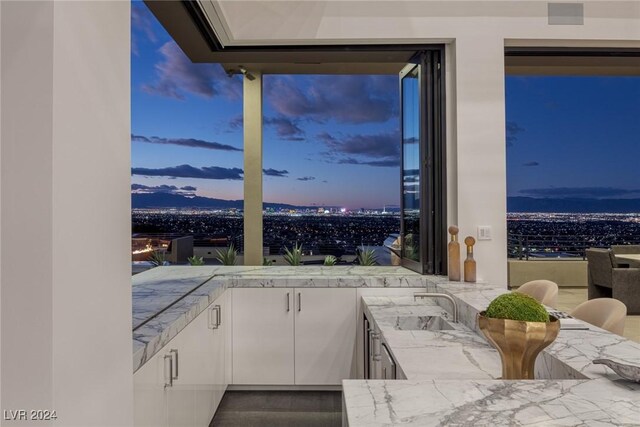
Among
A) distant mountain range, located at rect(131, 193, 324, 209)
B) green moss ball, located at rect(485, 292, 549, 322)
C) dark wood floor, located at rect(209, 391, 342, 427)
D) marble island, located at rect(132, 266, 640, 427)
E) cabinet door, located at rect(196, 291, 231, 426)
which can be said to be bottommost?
dark wood floor, located at rect(209, 391, 342, 427)

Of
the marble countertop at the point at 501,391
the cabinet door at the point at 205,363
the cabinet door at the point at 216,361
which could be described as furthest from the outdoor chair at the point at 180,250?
the marble countertop at the point at 501,391

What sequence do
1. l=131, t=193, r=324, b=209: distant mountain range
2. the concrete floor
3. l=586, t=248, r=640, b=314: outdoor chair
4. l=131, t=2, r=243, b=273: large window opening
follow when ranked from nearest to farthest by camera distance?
l=131, t=193, r=324, b=209: distant mountain range → l=131, t=2, r=243, b=273: large window opening → the concrete floor → l=586, t=248, r=640, b=314: outdoor chair

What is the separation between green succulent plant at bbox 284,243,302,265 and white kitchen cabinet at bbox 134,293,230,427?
911 mm

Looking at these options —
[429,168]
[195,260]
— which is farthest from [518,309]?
[195,260]

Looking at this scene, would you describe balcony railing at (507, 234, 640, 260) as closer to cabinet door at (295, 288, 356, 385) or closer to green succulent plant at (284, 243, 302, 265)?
green succulent plant at (284, 243, 302, 265)

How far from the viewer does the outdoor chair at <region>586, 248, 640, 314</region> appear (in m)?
5.89

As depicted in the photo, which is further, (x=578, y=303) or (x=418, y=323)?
(x=578, y=303)

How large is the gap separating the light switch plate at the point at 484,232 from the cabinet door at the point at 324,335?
3.12 ft

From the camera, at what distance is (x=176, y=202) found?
3363 mm

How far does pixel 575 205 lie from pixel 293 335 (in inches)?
312

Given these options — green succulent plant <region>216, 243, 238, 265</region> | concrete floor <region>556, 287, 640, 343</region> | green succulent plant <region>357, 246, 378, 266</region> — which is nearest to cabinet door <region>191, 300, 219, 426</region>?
green succulent plant <region>216, 243, 238, 265</region>

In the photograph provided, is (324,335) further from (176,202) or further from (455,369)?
(455,369)

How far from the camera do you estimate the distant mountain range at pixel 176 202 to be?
2.37 m

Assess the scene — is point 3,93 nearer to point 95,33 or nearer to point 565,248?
point 95,33
